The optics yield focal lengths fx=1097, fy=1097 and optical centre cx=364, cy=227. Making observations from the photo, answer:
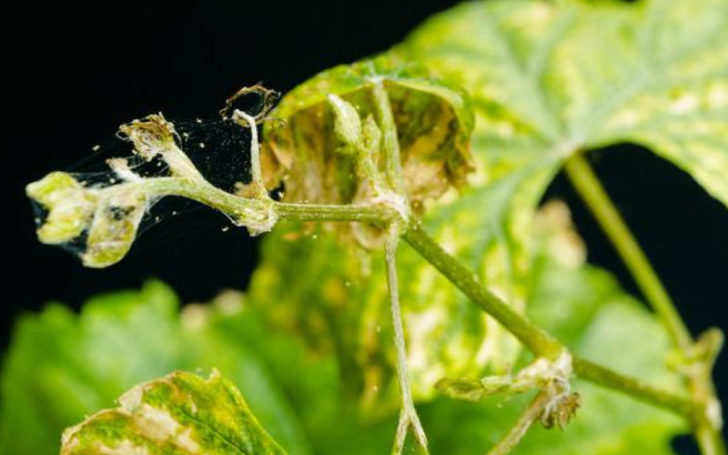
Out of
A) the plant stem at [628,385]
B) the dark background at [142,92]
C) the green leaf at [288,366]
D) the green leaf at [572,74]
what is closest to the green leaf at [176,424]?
the plant stem at [628,385]

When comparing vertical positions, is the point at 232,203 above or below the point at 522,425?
above

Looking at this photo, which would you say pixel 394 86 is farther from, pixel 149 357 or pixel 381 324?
pixel 149 357

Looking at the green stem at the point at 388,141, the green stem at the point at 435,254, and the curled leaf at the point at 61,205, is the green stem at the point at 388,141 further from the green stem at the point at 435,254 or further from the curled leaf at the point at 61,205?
the curled leaf at the point at 61,205

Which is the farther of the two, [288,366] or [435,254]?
[288,366]

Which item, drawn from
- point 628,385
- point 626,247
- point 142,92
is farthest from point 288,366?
point 628,385

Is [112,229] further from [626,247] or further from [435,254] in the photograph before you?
[626,247]

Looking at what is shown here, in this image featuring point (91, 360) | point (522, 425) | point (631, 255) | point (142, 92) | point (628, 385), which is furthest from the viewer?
point (142, 92)
